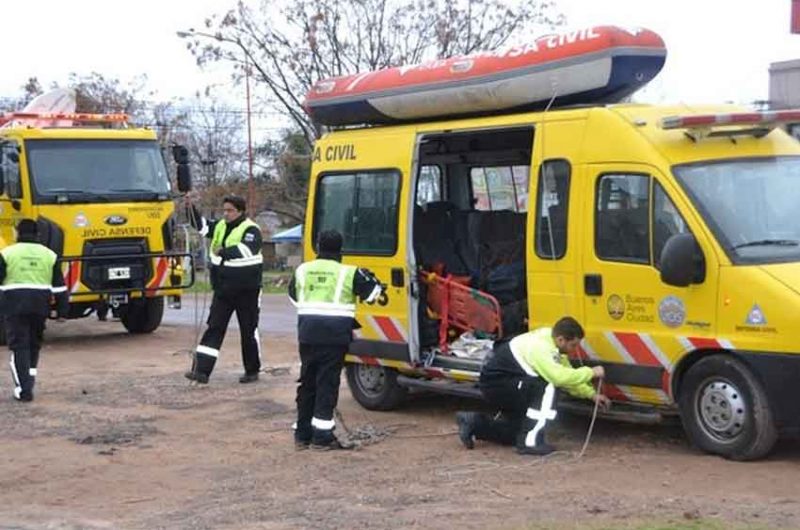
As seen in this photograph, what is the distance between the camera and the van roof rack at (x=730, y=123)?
27.5 ft

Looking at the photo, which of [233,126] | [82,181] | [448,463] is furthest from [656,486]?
[233,126]

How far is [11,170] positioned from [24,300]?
5189mm

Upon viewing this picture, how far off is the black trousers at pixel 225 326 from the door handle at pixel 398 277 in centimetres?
269

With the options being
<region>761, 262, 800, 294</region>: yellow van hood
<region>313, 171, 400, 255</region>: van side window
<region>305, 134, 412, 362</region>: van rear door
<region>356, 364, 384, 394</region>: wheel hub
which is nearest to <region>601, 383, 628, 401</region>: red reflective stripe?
<region>761, 262, 800, 294</region>: yellow van hood

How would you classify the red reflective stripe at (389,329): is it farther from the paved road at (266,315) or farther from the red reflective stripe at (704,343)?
the paved road at (266,315)

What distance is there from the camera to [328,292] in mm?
9352

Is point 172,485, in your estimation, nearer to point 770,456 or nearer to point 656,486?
point 656,486

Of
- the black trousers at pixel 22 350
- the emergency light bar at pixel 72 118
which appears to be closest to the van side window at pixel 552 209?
the black trousers at pixel 22 350

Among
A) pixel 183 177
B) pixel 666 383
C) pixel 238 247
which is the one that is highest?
pixel 183 177

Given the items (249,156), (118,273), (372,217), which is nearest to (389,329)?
(372,217)

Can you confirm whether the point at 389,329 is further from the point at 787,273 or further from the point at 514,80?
the point at 787,273

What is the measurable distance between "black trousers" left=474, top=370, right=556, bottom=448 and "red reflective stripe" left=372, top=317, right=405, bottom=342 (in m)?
1.45

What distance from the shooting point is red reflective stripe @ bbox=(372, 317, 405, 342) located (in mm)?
10516

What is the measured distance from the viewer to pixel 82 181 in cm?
1698
